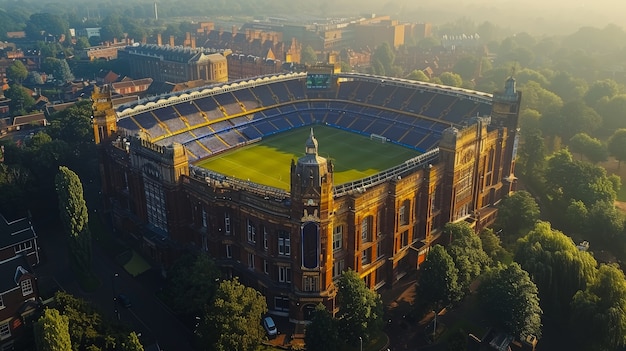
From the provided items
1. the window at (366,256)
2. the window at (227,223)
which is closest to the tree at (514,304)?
the window at (366,256)

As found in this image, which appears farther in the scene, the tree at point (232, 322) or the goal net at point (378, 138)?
the goal net at point (378, 138)

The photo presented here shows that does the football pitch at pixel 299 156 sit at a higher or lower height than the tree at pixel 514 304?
higher

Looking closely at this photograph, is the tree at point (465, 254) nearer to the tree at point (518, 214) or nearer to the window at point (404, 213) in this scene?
the window at point (404, 213)

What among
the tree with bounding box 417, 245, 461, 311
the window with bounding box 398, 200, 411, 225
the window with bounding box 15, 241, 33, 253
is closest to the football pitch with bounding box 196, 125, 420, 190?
the window with bounding box 398, 200, 411, 225

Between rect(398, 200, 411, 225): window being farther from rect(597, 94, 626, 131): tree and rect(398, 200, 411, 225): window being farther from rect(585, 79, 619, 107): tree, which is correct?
rect(585, 79, 619, 107): tree

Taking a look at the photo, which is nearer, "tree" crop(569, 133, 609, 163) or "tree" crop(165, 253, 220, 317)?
"tree" crop(165, 253, 220, 317)

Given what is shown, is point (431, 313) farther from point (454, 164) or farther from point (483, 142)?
point (483, 142)
